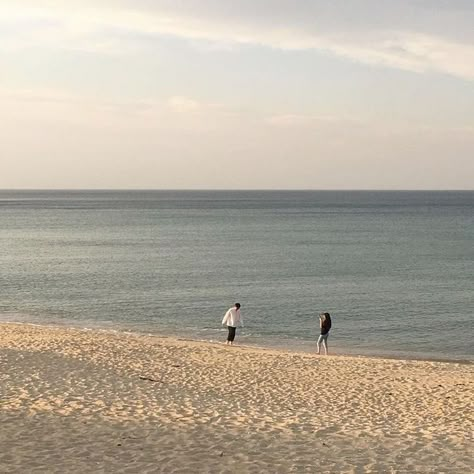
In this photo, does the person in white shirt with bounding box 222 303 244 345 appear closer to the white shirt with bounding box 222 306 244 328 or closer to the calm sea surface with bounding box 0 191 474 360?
the white shirt with bounding box 222 306 244 328

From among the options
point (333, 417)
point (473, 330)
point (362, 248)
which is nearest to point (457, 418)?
point (333, 417)

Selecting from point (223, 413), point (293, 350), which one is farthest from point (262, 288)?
point (223, 413)

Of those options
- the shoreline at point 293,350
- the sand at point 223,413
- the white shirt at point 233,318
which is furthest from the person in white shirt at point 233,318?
the sand at point 223,413

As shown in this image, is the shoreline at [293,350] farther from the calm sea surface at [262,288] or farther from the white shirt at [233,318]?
the white shirt at [233,318]

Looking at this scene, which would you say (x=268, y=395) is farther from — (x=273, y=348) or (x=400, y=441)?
(x=273, y=348)

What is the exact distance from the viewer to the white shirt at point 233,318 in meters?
23.7

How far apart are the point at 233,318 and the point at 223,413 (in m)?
10.9

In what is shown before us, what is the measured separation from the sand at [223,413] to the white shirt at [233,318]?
221 centimetres

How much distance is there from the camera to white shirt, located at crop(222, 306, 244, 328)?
77.7ft

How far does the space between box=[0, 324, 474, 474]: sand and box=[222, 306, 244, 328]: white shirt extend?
2.21 metres

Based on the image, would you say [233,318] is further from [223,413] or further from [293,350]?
[223,413]

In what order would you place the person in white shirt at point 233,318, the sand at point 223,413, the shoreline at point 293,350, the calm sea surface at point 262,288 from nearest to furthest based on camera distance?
the sand at point 223,413, the person in white shirt at point 233,318, the shoreline at point 293,350, the calm sea surface at point 262,288

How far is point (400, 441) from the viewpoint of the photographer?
11.4 m

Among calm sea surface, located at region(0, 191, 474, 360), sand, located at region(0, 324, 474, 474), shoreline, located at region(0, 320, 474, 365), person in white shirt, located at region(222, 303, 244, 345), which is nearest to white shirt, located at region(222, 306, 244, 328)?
person in white shirt, located at region(222, 303, 244, 345)
